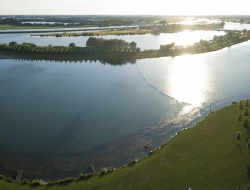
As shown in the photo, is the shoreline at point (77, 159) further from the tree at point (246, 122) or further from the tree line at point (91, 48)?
the tree line at point (91, 48)

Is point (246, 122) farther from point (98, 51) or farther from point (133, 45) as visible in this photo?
point (98, 51)

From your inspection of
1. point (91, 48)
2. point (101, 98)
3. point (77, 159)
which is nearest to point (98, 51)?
point (91, 48)

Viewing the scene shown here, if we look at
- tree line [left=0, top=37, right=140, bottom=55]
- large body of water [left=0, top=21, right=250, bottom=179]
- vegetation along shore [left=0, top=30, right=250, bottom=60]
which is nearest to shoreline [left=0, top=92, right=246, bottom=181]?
large body of water [left=0, top=21, right=250, bottom=179]

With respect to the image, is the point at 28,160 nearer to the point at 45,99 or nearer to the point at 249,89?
the point at 45,99

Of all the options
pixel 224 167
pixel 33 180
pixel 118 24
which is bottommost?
pixel 33 180

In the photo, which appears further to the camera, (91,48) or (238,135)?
(91,48)

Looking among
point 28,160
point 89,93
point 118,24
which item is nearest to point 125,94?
point 89,93
